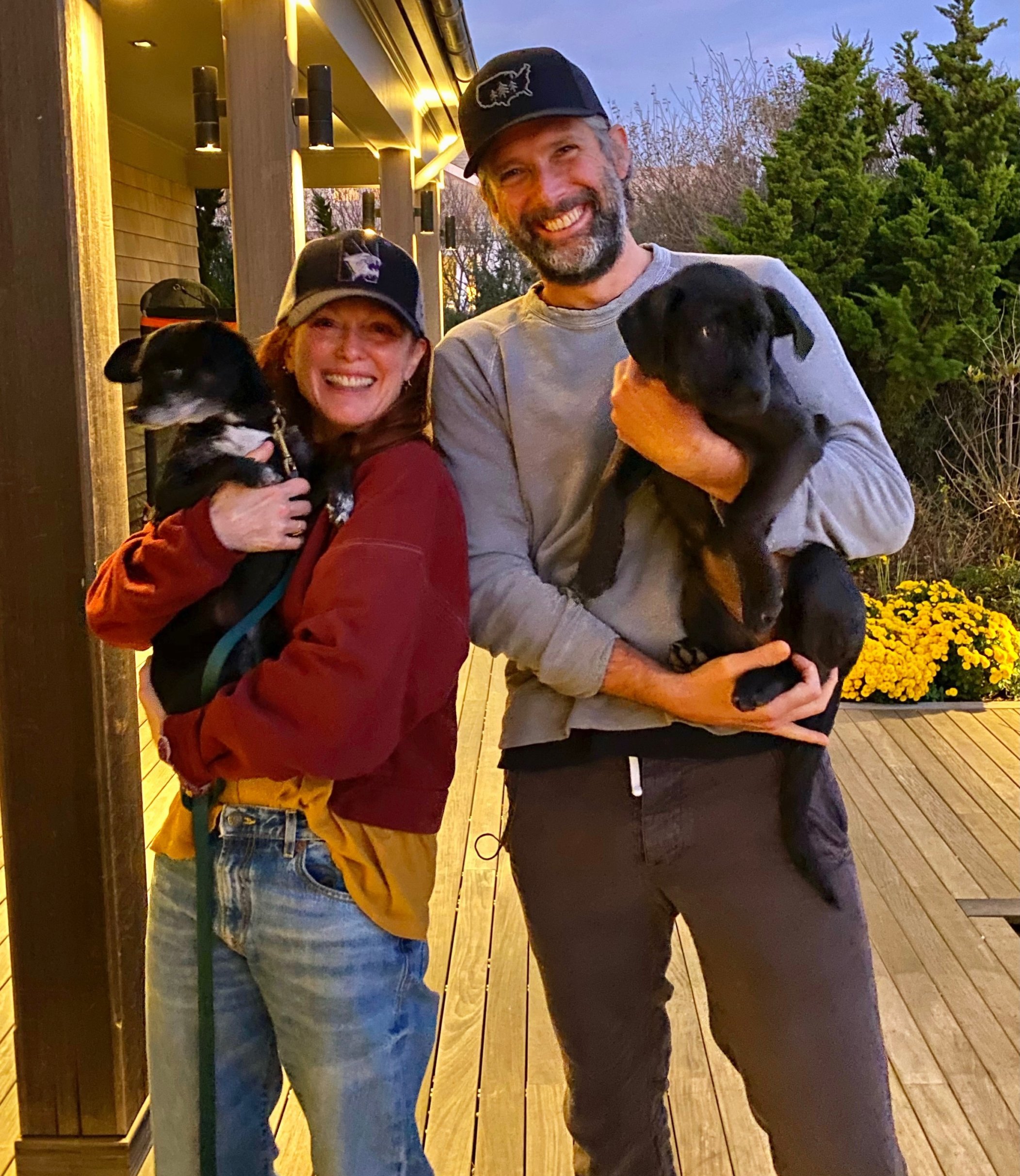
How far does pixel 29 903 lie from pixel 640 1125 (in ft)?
4.31

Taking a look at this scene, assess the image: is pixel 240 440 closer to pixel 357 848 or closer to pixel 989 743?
pixel 357 848

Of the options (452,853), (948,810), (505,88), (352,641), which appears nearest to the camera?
(352,641)

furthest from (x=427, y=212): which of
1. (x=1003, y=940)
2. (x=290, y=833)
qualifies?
(x=290, y=833)

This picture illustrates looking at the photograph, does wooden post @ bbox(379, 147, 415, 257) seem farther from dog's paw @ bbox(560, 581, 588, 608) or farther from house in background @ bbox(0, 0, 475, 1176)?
dog's paw @ bbox(560, 581, 588, 608)

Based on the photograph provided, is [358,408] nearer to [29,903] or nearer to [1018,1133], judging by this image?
[29,903]

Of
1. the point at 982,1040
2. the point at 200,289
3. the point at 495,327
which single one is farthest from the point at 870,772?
the point at 200,289

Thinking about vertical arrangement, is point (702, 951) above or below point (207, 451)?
below

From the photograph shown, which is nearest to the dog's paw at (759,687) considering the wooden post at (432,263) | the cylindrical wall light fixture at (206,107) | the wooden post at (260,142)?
the wooden post at (260,142)

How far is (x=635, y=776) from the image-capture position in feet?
5.60

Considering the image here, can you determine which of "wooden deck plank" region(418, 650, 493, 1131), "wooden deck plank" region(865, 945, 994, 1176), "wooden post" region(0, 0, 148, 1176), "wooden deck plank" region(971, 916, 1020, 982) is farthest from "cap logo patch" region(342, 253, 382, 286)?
"wooden deck plank" region(971, 916, 1020, 982)

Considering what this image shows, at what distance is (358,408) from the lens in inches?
64.7

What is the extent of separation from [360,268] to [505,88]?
37cm

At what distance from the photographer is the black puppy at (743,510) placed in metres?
1.65

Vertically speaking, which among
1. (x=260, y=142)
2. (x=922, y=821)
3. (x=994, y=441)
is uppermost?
(x=260, y=142)
